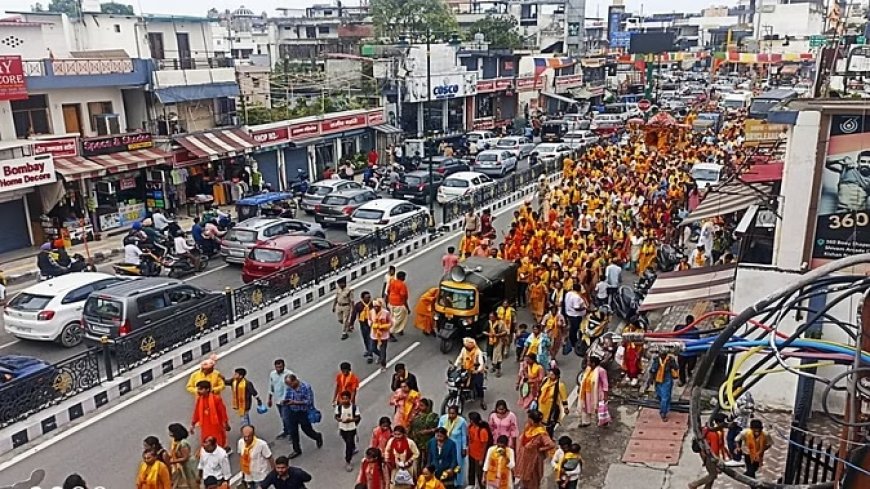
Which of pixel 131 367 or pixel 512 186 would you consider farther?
pixel 512 186

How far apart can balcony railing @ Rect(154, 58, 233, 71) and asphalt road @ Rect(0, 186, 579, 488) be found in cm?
1375

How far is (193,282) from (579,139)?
27.2 m

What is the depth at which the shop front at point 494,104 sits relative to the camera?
46.9 meters

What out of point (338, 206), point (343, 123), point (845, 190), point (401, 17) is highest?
point (401, 17)

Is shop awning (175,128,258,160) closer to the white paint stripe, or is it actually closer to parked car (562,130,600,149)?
the white paint stripe

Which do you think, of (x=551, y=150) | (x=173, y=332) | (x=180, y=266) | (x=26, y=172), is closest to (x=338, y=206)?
(x=180, y=266)

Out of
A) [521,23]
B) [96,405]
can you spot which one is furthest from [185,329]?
[521,23]

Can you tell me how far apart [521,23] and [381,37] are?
27396 millimetres

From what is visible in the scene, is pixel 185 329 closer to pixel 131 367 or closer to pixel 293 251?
pixel 131 367

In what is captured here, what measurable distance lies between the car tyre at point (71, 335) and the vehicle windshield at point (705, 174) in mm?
19685

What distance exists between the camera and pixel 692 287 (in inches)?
468

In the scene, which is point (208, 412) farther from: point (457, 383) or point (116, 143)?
point (116, 143)

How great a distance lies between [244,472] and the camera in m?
8.59

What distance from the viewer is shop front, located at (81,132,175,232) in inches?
911
